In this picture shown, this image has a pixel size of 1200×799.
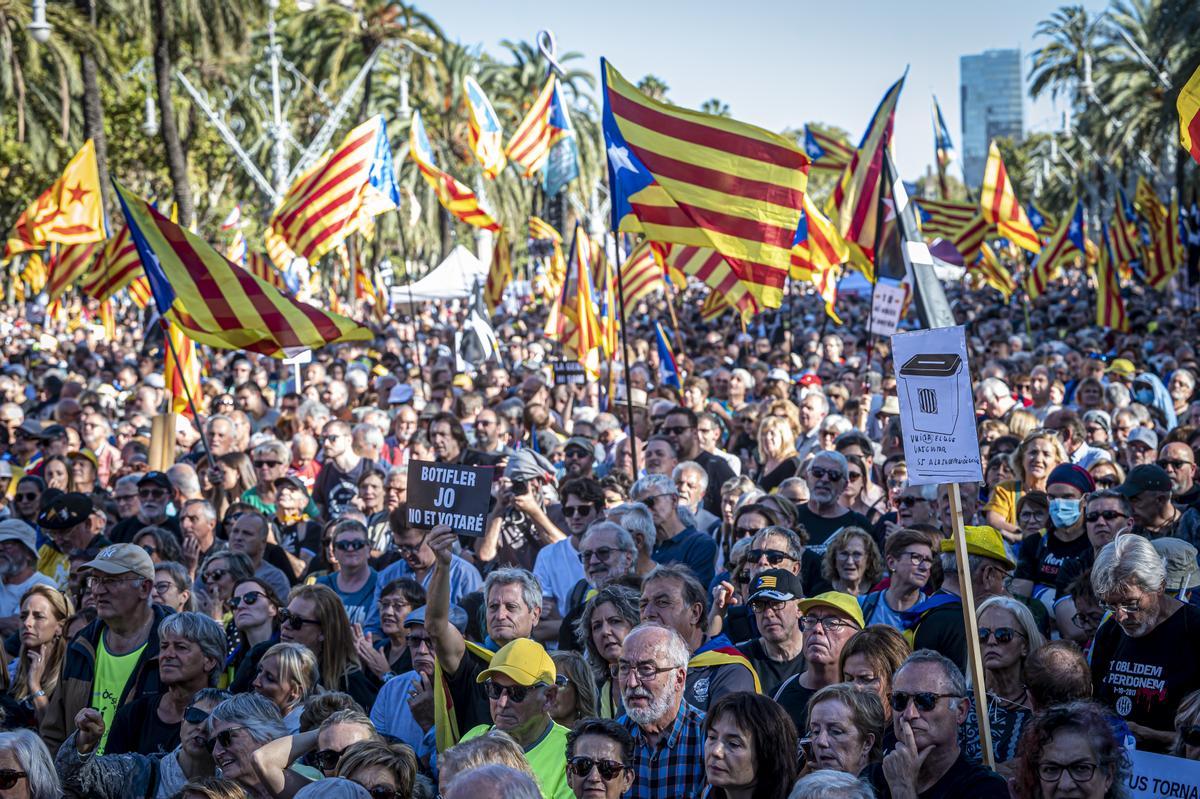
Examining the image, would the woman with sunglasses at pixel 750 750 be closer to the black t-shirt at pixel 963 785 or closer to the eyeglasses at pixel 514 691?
the black t-shirt at pixel 963 785

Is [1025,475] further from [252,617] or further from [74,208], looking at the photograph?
[74,208]

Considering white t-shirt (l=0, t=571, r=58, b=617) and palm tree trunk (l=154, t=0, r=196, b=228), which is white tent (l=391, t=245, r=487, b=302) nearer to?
palm tree trunk (l=154, t=0, r=196, b=228)

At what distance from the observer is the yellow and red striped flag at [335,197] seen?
15266 millimetres

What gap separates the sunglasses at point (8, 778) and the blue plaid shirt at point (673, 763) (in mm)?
2055

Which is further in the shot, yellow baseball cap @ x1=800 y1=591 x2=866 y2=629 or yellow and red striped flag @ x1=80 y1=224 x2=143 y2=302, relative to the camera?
yellow and red striped flag @ x1=80 y1=224 x2=143 y2=302

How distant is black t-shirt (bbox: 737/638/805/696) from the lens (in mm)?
5973

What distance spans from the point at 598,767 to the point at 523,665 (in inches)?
28.7

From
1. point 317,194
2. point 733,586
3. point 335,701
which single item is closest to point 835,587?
point 733,586

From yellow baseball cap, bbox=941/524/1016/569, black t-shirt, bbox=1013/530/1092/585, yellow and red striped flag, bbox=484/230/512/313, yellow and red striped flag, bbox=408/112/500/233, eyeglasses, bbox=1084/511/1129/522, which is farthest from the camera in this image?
yellow and red striped flag, bbox=484/230/512/313

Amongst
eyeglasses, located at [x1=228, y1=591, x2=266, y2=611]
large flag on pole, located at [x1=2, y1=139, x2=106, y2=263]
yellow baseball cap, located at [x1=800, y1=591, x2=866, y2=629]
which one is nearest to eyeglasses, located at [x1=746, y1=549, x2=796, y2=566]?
yellow baseball cap, located at [x1=800, y1=591, x2=866, y2=629]

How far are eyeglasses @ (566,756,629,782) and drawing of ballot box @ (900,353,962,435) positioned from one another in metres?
1.57

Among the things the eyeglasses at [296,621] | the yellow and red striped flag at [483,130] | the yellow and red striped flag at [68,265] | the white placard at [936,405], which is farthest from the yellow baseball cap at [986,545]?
the yellow and red striped flag at [68,265]

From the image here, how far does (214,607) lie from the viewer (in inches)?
309

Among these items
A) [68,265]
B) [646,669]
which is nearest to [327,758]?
[646,669]
